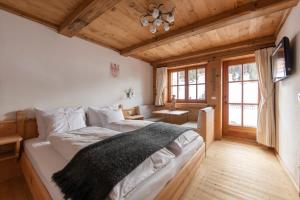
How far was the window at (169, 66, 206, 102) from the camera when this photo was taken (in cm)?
402

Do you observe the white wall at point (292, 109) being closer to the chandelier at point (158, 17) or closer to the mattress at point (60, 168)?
the mattress at point (60, 168)

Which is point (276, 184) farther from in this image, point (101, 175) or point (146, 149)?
point (101, 175)

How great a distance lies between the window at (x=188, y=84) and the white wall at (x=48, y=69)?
6.00 ft

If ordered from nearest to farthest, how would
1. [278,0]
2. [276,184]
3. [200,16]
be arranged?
[278,0], [276,184], [200,16]

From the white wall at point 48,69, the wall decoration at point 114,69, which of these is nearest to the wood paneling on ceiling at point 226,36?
the wall decoration at point 114,69

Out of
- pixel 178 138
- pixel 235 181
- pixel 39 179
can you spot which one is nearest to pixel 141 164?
pixel 178 138

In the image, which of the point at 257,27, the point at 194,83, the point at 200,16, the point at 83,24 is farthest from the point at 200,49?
the point at 83,24

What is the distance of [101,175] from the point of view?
3.25 ft

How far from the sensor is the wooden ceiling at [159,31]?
73.3 inches

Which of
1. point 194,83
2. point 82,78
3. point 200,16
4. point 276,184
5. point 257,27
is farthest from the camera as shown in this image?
point 194,83

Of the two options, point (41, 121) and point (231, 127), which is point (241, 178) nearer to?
point (231, 127)

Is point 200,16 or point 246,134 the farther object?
point 246,134

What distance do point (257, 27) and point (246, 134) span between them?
7.52 feet

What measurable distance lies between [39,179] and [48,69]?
1.77m
